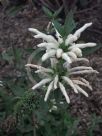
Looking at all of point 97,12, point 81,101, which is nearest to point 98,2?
point 97,12

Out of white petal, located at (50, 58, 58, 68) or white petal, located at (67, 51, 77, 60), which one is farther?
white petal, located at (50, 58, 58, 68)

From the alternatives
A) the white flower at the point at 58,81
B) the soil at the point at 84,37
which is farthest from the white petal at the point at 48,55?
the soil at the point at 84,37

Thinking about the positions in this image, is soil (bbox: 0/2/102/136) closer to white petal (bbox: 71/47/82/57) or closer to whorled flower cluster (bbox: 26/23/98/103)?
whorled flower cluster (bbox: 26/23/98/103)

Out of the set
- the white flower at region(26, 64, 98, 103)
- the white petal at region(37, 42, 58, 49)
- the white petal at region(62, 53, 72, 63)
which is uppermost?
the white petal at region(37, 42, 58, 49)

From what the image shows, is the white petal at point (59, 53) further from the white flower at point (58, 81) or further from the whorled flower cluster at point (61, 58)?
the white flower at point (58, 81)

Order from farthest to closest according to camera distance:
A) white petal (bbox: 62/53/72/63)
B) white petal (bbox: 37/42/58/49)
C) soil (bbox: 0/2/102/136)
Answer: soil (bbox: 0/2/102/136) < white petal (bbox: 37/42/58/49) < white petal (bbox: 62/53/72/63)

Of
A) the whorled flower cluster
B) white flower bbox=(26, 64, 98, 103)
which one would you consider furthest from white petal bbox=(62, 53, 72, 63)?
white flower bbox=(26, 64, 98, 103)

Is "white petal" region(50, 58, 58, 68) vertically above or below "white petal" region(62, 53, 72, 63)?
above

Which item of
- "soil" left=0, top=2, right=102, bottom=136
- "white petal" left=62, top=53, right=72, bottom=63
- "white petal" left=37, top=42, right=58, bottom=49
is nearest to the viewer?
"white petal" left=62, top=53, right=72, bottom=63

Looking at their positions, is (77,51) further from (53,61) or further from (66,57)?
(53,61)
